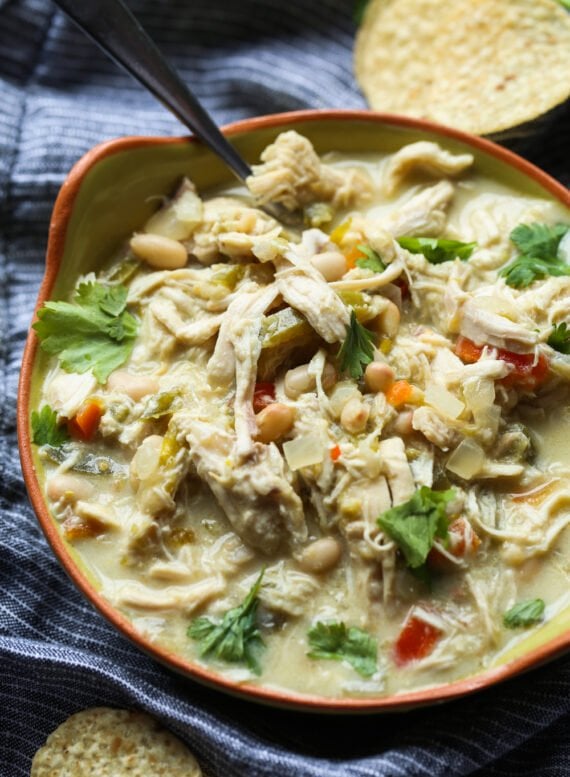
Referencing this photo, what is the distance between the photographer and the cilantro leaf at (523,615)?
417 centimetres

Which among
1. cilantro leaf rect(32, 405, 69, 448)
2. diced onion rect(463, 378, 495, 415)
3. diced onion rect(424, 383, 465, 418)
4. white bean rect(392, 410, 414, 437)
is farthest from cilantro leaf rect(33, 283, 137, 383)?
diced onion rect(463, 378, 495, 415)

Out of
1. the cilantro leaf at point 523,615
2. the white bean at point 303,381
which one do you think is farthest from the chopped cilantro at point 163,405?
the cilantro leaf at point 523,615

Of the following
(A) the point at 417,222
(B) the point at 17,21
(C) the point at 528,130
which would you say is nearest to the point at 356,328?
(A) the point at 417,222

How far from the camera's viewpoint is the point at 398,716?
452 cm

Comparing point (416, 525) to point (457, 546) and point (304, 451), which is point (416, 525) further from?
point (304, 451)

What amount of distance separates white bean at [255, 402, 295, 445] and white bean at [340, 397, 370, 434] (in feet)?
0.75

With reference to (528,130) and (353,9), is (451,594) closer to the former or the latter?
(528,130)

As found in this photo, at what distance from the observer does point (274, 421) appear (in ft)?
13.8

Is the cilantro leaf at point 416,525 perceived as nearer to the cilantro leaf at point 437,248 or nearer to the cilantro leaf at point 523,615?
the cilantro leaf at point 523,615

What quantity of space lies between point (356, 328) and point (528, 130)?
2130 mm

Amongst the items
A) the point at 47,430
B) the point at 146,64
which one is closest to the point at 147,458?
the point at 47,430

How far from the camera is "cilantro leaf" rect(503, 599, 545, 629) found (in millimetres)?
4168

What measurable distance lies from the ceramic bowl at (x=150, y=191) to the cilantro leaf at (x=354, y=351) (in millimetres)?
1353

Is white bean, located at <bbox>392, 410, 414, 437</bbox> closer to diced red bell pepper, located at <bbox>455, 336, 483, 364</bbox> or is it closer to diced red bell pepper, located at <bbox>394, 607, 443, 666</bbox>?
diced red bell pepper, located at <bbox>455, 336, 483, 364</bbox>
